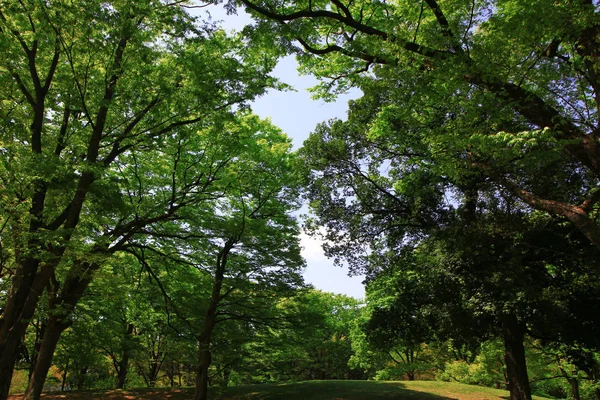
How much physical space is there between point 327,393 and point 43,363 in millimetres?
11560

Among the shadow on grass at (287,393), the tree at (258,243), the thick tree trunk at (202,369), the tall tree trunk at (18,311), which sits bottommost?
the shadow on grass at (287,393)

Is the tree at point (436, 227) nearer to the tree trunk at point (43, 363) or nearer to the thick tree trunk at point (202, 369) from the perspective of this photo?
the thick tree trunk at point (202, 369)

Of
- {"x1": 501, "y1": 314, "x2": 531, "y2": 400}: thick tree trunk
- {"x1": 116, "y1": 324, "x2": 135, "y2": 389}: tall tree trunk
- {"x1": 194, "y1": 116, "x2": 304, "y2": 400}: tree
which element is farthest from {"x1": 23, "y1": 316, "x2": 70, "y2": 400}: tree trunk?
{"x1": 501, "y1": 314, "x2": 531, "y2": 400}: thick tree trunk

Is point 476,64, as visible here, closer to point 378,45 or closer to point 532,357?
point 378,45

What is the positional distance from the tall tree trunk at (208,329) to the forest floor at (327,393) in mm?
3591

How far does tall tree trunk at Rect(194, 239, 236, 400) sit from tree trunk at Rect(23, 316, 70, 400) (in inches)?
211

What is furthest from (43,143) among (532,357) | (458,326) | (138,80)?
(532,357)

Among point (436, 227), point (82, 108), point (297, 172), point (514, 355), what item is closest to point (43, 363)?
point (82, 108)

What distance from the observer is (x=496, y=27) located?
668cm

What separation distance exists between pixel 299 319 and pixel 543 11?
12.9 m

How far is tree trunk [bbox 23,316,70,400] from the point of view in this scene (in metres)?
8.07

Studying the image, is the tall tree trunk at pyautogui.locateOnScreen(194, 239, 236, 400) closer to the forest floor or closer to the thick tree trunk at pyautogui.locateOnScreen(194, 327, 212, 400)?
the thick tree trunk at pyautogui.locateOnScreen(194, 327, 212, 400)

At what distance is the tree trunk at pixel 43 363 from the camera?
8.07 metres

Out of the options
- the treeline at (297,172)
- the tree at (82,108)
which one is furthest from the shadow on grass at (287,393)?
the tree at (82,108)
